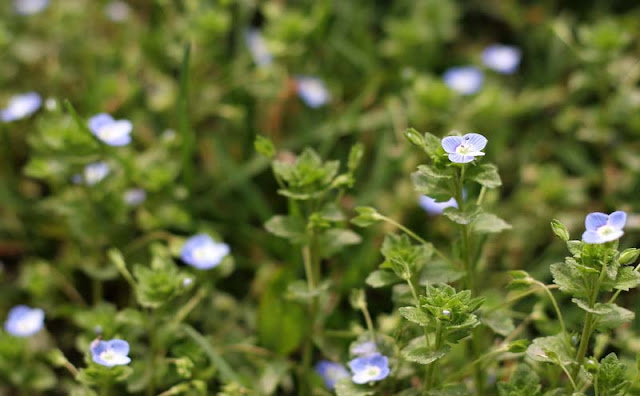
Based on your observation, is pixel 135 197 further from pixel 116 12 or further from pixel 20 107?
pixel 116 12

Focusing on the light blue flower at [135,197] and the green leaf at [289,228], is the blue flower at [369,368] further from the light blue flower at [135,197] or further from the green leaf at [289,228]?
the light blue flower at [135,197]

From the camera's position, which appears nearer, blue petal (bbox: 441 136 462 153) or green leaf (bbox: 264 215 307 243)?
blue petal (bbox: 441 136 462 153)

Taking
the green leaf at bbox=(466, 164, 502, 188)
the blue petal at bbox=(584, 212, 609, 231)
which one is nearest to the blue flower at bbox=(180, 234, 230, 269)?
the green leaf at bbox=(466, 164, 502, 188)

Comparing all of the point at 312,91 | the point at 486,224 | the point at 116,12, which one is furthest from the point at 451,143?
the point at 116,12

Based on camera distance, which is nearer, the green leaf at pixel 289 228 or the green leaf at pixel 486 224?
the green leaf at pixel 486 224

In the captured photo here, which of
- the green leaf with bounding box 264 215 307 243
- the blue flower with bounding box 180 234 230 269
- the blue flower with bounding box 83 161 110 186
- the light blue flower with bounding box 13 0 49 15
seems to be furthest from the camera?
the light blue flower with bounding box 13 0 49 15

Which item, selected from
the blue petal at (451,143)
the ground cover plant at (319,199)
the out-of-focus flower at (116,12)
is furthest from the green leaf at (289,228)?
the out-of-focus flower at (116,12)

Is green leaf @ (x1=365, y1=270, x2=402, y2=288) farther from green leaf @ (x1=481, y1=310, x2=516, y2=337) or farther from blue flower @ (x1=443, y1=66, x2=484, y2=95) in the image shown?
blue flower @ (x1=443, y1=66, x2=484, y2=95)
